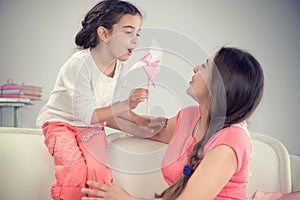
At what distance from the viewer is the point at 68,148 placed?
146cm

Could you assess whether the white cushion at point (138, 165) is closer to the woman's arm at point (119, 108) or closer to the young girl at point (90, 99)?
the young girl at point (90, 99)

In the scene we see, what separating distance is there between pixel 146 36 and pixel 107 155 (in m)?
0.44

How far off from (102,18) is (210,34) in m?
1.28

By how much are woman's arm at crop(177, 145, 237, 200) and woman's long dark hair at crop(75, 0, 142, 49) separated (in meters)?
0.61

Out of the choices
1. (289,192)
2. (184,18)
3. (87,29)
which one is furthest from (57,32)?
(289,192)

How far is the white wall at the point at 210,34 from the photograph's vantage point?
2.67 m

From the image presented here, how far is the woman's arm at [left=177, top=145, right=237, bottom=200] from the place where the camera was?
4.01 feet

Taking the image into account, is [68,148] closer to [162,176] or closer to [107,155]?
[107,155]

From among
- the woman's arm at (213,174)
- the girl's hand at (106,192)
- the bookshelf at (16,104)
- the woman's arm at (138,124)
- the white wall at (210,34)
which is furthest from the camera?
the bookshelf at (16,104)

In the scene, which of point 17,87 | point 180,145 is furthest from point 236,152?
point 17,87

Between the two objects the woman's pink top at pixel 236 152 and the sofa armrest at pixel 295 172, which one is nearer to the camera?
the woman's pink top at pixel 236 152

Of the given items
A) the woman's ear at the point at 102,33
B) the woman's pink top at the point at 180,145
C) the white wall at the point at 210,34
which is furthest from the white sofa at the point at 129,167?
the white wall at the point at 210,34

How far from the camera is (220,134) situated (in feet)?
4.19

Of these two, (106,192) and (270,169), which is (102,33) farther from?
(270,169)
